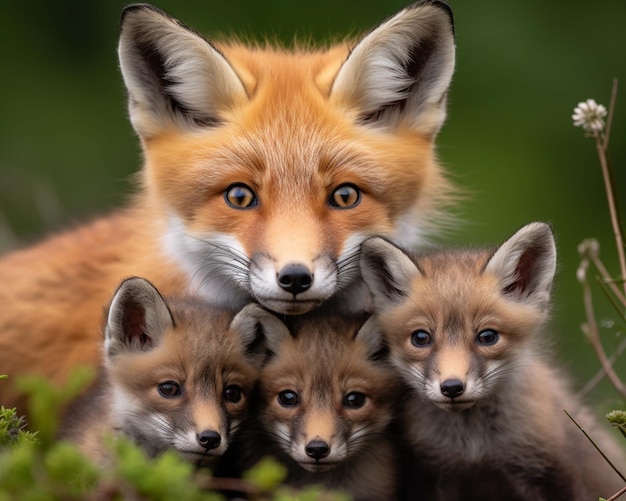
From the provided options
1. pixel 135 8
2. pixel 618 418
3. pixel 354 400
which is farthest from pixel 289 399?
pixel 135 8

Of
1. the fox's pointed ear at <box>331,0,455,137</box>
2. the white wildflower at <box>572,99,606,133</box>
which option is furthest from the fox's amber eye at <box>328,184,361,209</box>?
the white wildflower at <box>572,99,606,133</box>

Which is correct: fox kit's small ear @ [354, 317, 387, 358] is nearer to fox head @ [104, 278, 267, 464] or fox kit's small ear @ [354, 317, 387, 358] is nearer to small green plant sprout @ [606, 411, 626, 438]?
fox head @ [104, 278, 267, 464]

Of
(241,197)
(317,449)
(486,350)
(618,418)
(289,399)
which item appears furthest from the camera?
(241,197)

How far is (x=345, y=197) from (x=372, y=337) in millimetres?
580

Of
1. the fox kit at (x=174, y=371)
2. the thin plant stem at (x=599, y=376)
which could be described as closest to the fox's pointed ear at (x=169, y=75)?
the fox kit at (x=174, y=371)

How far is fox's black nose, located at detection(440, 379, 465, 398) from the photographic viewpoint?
393cm

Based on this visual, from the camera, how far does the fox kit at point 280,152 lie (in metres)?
4.37

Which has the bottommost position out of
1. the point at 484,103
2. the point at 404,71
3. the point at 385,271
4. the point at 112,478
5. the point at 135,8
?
the point at 484,103

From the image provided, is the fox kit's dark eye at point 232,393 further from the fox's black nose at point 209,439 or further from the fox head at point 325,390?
the fox's black nose at point 209,439

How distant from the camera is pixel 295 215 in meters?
4.34

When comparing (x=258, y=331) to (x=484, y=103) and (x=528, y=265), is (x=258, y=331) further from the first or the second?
(x=484, y=103)

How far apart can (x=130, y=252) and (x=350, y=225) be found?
Result: 1.66 metres

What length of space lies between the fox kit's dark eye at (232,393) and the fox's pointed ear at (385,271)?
2.12 ft

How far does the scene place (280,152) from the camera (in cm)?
454
